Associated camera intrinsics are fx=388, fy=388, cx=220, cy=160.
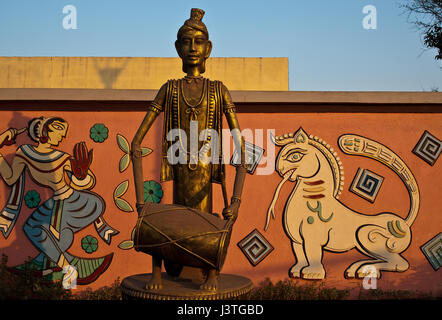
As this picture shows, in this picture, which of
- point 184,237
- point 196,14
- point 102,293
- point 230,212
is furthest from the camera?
point 102,293

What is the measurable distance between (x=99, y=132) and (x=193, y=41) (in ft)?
9.70

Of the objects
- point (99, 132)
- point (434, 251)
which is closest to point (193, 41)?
point (99, 132)

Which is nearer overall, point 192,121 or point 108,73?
point 192,121

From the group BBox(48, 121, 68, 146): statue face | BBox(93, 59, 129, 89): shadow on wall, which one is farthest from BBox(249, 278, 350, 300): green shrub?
BBox(93, 59, 129, 89): shadow on wall

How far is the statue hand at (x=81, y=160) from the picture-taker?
546 centimetres

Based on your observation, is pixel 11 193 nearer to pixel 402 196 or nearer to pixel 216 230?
pixel 216 230

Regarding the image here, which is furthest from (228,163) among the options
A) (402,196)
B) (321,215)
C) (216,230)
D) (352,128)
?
(216,230)

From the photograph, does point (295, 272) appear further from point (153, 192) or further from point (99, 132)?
point (99, 132)

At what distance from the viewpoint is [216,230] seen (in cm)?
257

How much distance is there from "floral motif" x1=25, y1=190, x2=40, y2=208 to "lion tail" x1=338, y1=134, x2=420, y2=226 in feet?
14.2

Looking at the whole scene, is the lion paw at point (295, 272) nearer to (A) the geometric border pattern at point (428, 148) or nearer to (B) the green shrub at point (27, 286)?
(A) the geometric border pattern at point (428, 148)

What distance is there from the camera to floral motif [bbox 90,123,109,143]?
5523 millimetres

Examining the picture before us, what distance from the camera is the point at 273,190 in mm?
5449
